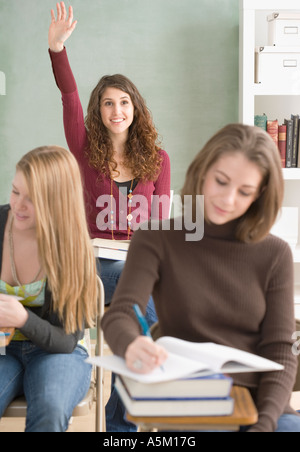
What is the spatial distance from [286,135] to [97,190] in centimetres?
128

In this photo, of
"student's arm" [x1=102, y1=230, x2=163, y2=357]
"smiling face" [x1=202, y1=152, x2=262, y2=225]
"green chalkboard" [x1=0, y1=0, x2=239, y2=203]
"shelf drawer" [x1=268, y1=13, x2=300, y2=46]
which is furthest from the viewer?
"green chalkboard" [x1=0, y1=0, x2=239, y2=203]

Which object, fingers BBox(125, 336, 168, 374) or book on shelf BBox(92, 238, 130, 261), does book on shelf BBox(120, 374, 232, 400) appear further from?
book on shelf BBox(92, 238, 130, 261)

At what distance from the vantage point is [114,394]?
2.20 meters

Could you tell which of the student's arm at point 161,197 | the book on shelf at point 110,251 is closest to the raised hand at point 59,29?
the student's arm at point 161,197

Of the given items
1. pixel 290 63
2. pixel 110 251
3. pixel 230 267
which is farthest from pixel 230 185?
pixel 290 63

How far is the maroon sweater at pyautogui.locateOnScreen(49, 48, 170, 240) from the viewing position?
2.61 metres

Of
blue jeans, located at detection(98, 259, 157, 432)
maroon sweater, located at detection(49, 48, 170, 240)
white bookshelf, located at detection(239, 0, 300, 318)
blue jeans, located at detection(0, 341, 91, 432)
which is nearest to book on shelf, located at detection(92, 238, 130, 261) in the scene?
blue jeans, located at detection(98, 259, 157, 432)

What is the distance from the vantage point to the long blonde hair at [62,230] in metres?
1.58

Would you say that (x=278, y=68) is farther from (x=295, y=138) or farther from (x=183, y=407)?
(x=183, y=407)

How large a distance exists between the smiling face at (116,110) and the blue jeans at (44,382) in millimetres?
1224

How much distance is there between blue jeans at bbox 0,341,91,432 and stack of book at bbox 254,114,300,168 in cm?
205

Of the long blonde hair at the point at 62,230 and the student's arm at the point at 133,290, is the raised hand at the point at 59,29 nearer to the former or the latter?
the long blonde hair at the point at 62,230

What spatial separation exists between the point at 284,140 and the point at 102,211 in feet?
4.15
